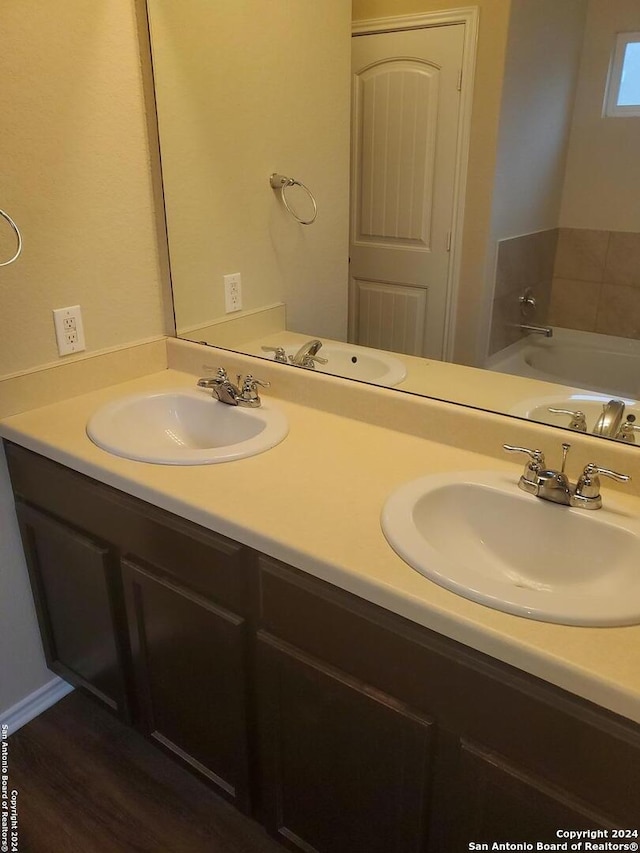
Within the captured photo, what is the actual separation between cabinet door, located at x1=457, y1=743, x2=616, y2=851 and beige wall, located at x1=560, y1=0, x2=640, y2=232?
0.89 m

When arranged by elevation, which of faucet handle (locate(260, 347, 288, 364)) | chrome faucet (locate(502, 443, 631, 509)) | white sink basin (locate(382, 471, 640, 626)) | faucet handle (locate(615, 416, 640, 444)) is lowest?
white sink basin (locate(382, 471, 640, 626))

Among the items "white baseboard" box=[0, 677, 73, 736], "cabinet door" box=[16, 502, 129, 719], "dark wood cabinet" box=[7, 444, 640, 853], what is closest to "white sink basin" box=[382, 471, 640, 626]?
"dark wood cabinet" box=[7, 444, 640, 853]

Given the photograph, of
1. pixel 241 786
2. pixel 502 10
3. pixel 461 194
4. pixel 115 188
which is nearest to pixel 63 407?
pixel 115 188

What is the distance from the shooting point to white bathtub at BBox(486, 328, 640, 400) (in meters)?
1.25

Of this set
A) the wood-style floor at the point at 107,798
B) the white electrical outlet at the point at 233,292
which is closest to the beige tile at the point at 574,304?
the white electrical outlet at the point at 233,292

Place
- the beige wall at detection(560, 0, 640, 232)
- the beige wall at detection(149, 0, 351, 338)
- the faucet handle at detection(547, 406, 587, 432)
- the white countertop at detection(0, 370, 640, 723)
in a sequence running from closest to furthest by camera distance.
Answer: the white countertop at detection(0, 370, 640, 723)
the beige wall at detection(560, 0, 640, 232)
the faucet handle at detection(547, 406, 587, 432)
the beige wall at detection(149, 0, 351, 338)

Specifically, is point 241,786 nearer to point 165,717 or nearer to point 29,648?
point 165,717

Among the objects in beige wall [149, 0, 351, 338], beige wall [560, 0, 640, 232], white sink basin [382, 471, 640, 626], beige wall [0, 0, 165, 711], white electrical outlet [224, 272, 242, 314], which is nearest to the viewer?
white sink basin [382, 471, 640, 626]

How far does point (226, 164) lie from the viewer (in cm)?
183

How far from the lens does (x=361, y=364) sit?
5.41ft

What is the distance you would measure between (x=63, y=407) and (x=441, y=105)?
3.83ft

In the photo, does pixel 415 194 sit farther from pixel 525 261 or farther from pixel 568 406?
pixel 568 406

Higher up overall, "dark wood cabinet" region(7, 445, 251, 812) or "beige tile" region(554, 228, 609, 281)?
"beige tile" region(554, 228, 609, 281)

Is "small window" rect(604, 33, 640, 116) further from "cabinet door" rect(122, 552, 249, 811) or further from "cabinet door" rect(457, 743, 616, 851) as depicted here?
"cabinet door" rect(122, 552, 249, 811)
